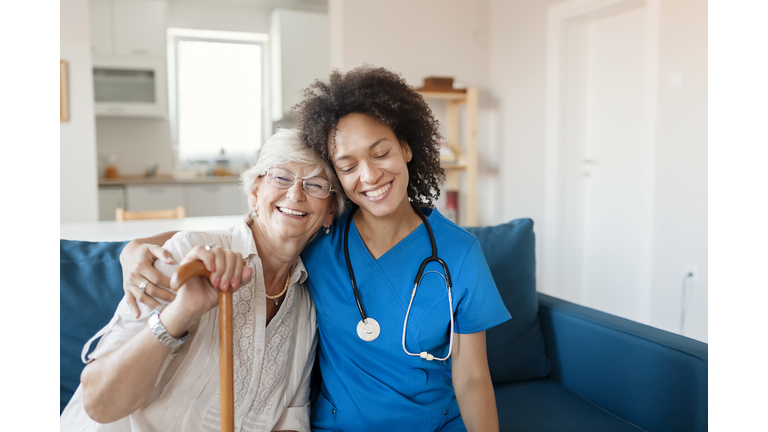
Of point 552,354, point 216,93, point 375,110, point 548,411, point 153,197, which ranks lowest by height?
point 548,411

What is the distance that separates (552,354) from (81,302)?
4.76ft

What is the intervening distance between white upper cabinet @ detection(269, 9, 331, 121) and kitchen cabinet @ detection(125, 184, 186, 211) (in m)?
1.40

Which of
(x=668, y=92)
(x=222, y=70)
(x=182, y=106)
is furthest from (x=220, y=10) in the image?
(x=668, y=92)

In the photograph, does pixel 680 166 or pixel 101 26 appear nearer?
pixel 680 166

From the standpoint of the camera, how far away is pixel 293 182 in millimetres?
1232

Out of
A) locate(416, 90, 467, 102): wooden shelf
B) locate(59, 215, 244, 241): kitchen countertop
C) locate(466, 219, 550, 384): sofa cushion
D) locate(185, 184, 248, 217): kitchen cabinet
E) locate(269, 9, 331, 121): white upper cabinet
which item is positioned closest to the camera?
locate(466, 219, 550, 384): sofa cushion

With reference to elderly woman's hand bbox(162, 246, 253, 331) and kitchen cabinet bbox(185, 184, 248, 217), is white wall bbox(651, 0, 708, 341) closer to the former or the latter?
elderly woman's hand bbox(162, 246, 253, 331)

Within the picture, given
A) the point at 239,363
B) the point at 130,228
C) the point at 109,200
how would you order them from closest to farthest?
the point at 239,363
the point at 130,228
the point at 109,200

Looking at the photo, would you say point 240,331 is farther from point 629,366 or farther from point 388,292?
point 629,366

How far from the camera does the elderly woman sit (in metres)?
0.94

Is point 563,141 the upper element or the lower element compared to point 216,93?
lower

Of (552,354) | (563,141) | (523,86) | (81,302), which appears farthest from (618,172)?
(81,302)

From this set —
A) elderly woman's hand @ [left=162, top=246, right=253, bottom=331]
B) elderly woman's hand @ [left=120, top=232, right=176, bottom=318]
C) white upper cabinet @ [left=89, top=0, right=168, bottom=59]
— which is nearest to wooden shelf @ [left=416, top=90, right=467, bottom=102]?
A: white upper cabinet @ [left=89, top=0, right=168, bottom=59]

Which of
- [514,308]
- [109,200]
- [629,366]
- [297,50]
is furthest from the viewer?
[297,50]
